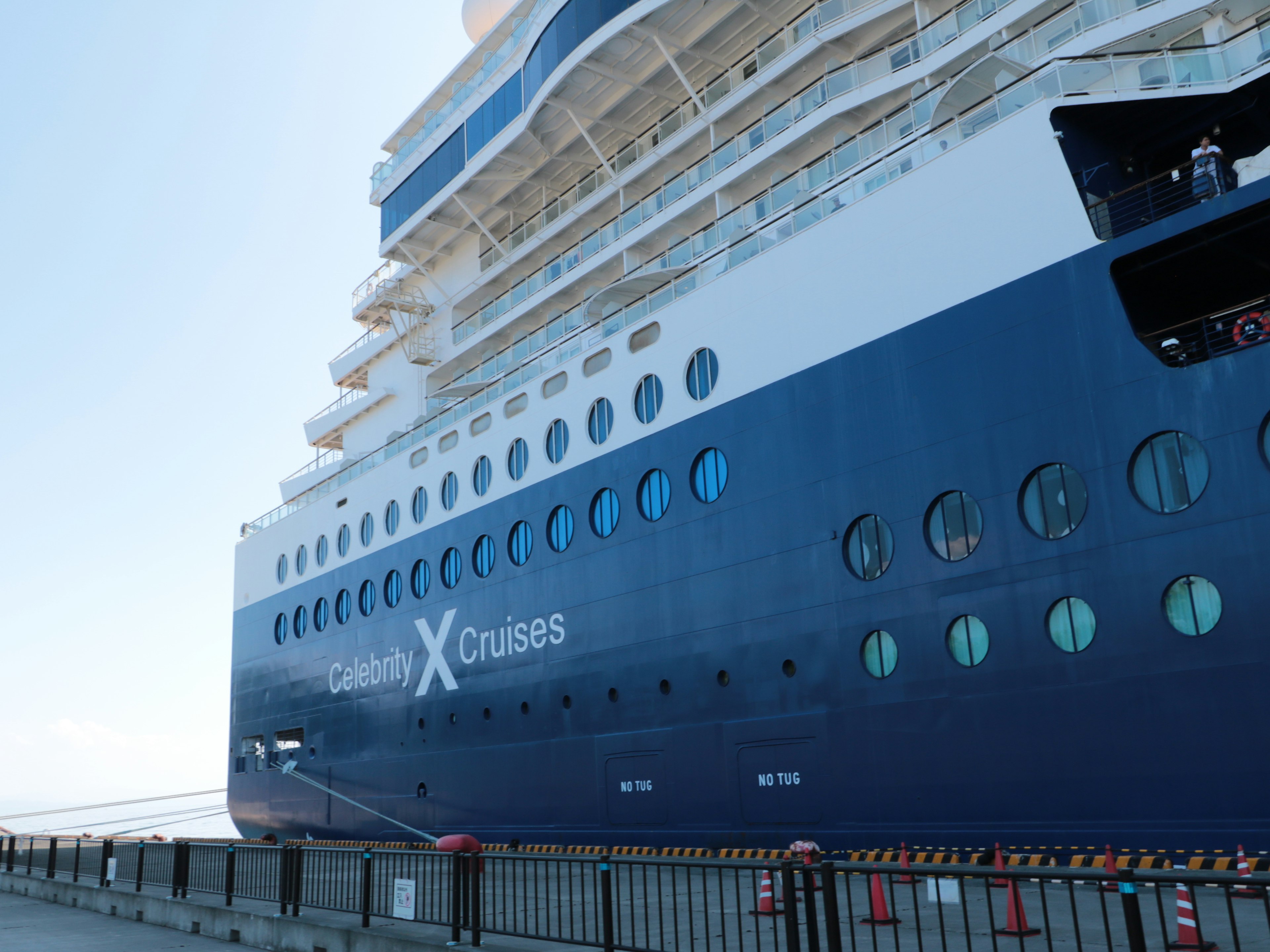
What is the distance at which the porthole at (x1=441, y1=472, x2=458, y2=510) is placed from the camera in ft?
59.7

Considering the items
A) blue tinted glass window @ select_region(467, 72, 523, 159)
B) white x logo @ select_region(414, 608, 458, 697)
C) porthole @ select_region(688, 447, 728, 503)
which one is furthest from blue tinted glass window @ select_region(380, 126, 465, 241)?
porthole @ select_region(688, 447, 728, 503)

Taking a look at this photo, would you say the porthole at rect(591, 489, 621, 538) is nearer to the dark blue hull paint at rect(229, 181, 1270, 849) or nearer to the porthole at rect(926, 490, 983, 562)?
the dark blue hull paint at rect(229, 181, 1270, 849)

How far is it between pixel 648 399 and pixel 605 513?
1746mm

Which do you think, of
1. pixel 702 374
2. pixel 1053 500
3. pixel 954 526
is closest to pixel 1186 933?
pixel 1053 500

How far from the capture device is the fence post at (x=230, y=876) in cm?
1108

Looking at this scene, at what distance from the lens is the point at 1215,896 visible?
7879 mm

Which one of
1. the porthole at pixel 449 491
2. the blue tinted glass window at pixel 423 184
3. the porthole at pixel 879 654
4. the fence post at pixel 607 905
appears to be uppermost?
the blue tinted glass window at pixel 423 184

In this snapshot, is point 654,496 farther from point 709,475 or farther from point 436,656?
point 436,656

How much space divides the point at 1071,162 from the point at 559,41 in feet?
31.7

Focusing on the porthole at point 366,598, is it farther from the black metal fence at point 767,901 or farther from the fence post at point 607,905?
the fence post at point 607,905

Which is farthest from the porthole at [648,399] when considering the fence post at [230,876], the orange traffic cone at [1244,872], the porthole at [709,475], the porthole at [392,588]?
Answer: the orange traffic cone at [1244,872]

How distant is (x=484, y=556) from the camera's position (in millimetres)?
17109

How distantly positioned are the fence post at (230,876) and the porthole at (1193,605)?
964cm

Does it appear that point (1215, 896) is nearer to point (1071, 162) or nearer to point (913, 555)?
point (913, 555)
